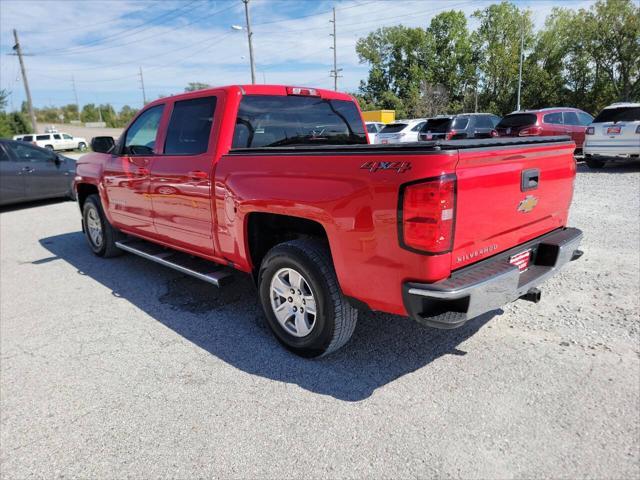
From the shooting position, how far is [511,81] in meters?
60.0

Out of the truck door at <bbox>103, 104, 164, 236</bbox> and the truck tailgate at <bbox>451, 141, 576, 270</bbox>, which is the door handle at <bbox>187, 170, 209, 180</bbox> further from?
the truck tailgate at <bbox>451, 141, 576, 270</bbox>

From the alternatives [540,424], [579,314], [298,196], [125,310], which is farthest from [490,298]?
[125,310]

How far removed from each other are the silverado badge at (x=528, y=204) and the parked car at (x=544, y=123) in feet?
35.7

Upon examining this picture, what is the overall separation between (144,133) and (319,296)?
3.09 metres

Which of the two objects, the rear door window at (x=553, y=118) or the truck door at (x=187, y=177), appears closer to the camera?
the truck door at (x=187, y=177)

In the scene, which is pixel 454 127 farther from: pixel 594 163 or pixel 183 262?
pixel 183 262

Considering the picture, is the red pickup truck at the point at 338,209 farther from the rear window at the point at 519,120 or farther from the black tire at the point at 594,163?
the rear window at the point at 519,120

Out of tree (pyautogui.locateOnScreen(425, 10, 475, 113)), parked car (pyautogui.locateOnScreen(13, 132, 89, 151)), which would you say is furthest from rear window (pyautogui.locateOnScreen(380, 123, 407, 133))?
tree (pyautogui.locateOnScreen(425, 10, 475, 113))

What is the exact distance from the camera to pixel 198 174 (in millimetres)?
3783

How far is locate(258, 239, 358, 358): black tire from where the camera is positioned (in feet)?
9.64

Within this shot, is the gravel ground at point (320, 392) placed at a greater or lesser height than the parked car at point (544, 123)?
lesser

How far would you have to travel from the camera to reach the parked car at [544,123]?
42.7ft

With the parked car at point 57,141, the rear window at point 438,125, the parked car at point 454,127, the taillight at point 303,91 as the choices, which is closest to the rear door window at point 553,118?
the parked car at point 454,127

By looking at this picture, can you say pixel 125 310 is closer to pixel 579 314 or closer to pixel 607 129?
pixel 579 314
